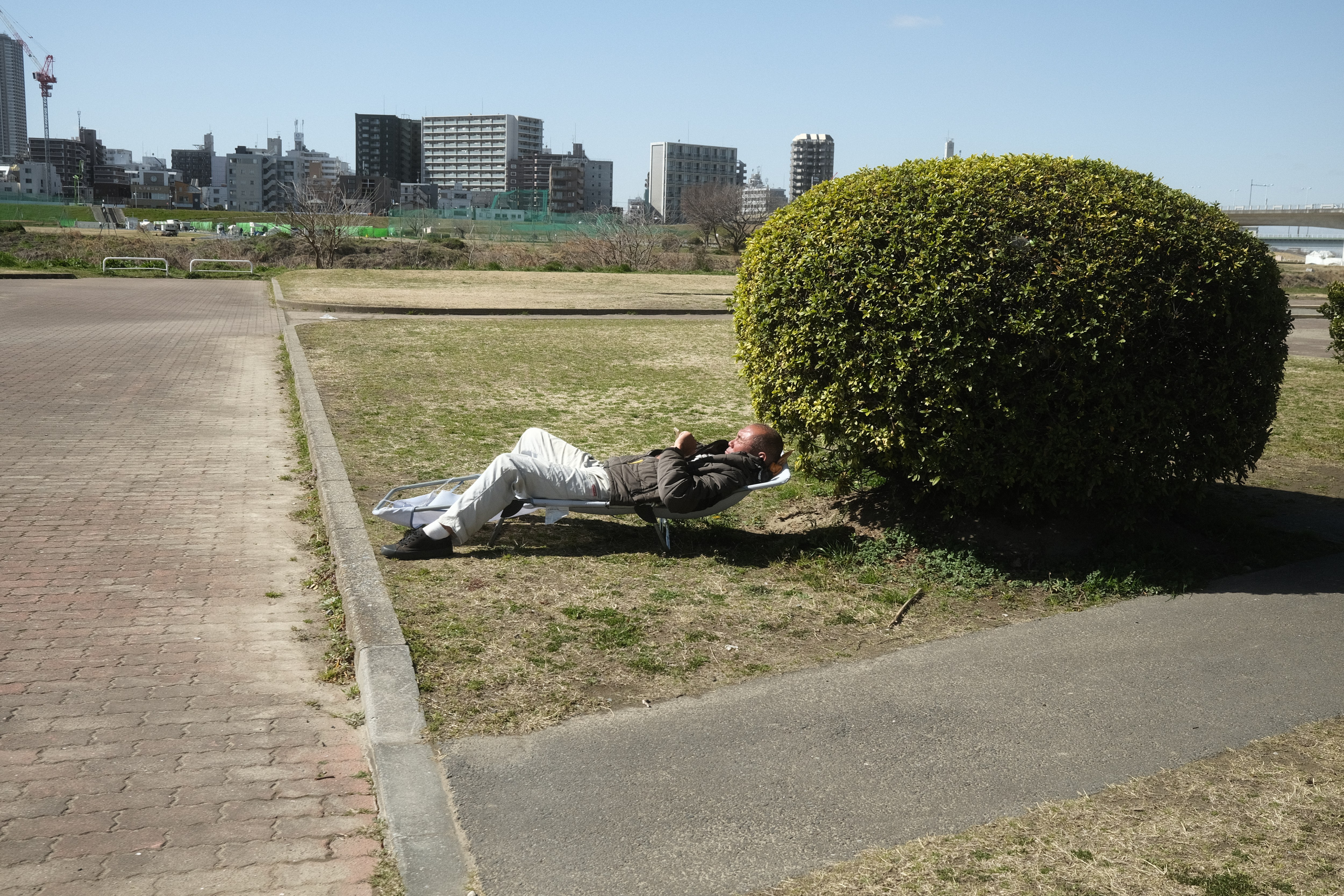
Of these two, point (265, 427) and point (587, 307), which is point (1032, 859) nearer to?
point (265, 427)

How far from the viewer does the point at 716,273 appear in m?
43.6

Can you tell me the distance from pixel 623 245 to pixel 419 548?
44319 mm

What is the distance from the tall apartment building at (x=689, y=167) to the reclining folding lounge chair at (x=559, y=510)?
184 metres

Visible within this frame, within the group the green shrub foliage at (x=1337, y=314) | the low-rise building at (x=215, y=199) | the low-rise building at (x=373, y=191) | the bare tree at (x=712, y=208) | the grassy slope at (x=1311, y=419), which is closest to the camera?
the grassy slope at (x=1311, y=419)

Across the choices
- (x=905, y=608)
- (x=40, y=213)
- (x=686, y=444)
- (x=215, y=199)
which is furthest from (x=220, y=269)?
(x=215, y=199)

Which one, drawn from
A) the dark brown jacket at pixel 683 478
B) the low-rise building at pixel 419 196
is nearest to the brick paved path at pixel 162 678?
the dark brown jacket at pixel 683 478

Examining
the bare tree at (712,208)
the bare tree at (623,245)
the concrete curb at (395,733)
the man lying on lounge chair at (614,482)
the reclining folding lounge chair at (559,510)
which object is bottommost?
the concrete curb at (395,733)

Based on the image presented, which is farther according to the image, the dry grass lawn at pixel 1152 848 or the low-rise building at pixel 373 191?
the low-rise building at pixel 373 191

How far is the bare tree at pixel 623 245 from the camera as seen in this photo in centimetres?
4800

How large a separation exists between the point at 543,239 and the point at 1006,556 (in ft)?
207

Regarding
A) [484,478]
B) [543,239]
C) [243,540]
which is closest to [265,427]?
[243,540]

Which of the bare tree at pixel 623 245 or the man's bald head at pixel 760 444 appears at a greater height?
the bare tree at pixel 623 245

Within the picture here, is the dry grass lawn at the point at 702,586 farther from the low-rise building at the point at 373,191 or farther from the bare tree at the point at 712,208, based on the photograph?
the bare tree at the point at 712,208

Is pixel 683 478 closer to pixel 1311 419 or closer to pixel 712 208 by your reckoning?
pixel 1311 419
